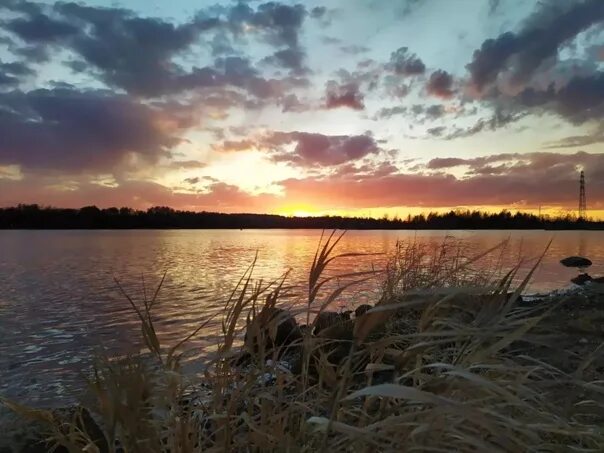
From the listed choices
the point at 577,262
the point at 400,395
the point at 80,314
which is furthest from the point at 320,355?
the point at 577,262

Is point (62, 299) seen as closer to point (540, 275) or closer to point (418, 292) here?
point (418, 292)

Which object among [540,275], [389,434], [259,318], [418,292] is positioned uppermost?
[418,292]

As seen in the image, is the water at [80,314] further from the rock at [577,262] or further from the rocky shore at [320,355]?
the rock at [577,262]

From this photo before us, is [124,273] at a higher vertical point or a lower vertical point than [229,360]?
lower

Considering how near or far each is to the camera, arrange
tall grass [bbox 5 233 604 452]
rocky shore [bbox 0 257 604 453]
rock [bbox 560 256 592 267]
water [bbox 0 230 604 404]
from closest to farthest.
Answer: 1. tall grass [bbox 5 233 604 452]
2. rocky shore [bbox 0 257 604 453]
3. water [bbox 0 230 604 404]
4. rock [bbox 560 256 592 267]

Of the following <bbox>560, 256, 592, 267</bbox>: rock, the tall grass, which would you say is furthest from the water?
<bbox>560, 256, 592, 267</bbox>: rock

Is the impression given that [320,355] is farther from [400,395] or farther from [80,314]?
[80,314]

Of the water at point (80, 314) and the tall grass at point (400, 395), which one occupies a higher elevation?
the tall grass at point (400, 395)

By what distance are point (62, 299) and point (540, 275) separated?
97.4 ft

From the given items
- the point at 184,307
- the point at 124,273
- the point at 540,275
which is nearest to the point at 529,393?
the point at 184,307

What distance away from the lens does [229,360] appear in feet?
9.76

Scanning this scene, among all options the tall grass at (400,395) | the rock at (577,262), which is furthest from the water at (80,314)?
the rock at (577,262)

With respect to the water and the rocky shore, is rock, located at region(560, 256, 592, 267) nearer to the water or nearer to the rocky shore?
the water

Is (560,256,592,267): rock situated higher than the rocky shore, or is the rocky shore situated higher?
the rocky shore
